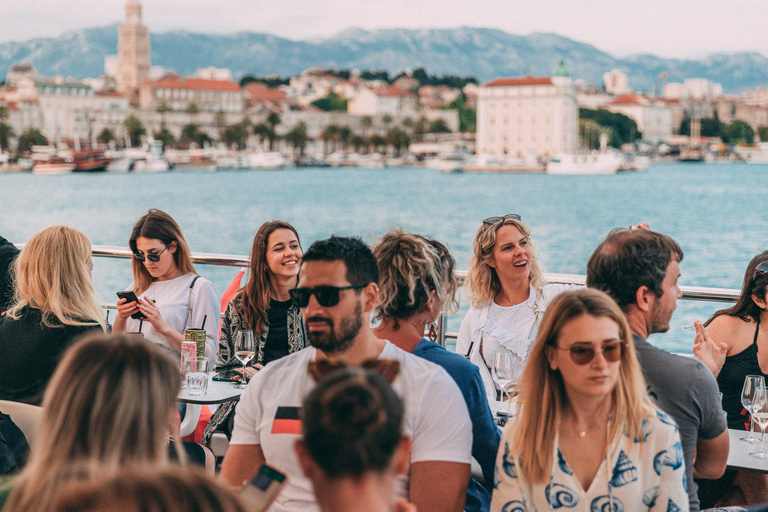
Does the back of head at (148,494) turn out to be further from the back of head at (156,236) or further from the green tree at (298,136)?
the green tree at (298,136)

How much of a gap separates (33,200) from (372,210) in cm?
2266

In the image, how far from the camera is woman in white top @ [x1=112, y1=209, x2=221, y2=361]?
13.2 feet

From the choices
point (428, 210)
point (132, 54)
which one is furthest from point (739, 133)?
point (428, 210)

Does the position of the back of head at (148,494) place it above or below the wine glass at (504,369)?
above

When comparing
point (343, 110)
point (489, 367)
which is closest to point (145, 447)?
point (489, 367)

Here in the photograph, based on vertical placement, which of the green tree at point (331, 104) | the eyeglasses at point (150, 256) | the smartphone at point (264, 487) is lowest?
the smartphone at point (264, 487)

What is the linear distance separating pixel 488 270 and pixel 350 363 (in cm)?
198

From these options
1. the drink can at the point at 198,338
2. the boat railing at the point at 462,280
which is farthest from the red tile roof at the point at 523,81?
the drink can at the point at 198,338

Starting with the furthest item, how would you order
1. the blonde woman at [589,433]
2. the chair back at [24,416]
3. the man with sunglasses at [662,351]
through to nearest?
the chair back at [24,416], the man with sunglasses at [662,351], the blonde woman at [589,433]

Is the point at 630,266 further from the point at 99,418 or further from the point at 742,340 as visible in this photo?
the point at 99,418

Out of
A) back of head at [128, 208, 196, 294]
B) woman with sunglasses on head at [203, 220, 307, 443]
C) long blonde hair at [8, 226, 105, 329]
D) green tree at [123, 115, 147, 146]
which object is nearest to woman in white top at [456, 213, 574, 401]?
woman with sunglasses on head at [203, 220, 307, 443]

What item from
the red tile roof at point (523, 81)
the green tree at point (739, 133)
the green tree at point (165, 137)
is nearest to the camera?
the green tree at point (165, 137)

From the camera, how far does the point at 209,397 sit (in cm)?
310

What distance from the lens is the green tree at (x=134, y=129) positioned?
106562 millimetres
